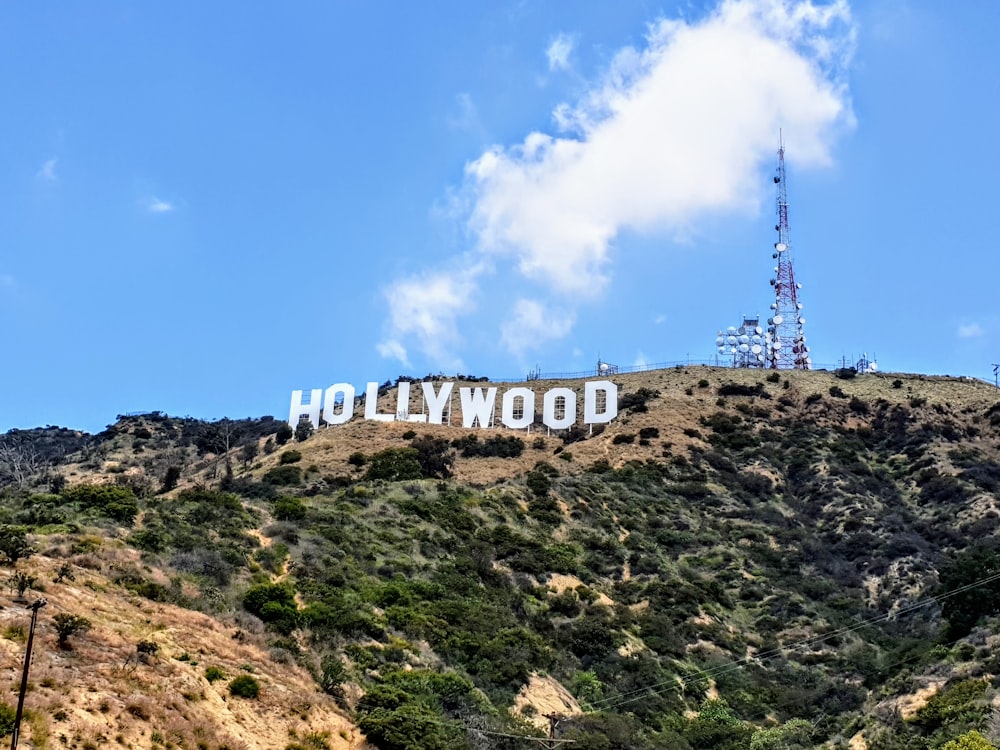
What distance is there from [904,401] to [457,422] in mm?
38925

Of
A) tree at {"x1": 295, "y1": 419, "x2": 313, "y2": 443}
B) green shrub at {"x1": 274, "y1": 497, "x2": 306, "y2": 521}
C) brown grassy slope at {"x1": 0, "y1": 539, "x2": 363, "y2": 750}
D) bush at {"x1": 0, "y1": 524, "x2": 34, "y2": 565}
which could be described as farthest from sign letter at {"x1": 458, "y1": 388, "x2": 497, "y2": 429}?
bush at {"x1": 0, "y1": 524, "x2": 34, "y2": 565}

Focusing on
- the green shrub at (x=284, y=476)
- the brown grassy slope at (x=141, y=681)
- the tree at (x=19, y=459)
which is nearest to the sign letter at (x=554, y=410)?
the green shrub at (x=284, y=476)

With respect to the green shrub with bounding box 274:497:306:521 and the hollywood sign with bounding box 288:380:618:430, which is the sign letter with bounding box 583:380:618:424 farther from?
the green shrub with bounding box 274:497:306:521

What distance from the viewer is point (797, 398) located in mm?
88625

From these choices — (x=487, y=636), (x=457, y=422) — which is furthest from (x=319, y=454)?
(x=487, y=636)

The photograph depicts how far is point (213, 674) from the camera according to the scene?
26.6 m

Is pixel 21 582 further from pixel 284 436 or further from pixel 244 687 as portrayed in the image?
pixel 284 436

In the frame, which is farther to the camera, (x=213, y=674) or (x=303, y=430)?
(x=303, y=430)

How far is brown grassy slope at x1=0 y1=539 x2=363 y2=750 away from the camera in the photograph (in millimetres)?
21688

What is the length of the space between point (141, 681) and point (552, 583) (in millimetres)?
28410

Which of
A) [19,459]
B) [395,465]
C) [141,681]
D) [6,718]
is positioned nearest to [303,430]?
[395,465]

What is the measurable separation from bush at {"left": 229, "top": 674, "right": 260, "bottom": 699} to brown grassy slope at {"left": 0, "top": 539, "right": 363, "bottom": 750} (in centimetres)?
18

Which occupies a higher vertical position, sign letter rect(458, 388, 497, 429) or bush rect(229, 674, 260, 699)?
sign letter rect(458, 388, 497, 429)

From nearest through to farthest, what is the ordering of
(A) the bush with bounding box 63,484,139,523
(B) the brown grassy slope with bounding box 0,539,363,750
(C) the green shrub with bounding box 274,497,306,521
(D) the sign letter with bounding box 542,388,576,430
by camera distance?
(B) the brown grassy slope with bounding box 0,539,363,750, (A) the bush with bounding box 63,484,139,523, (C) the green shrub with bounding box 274,497,306,521, (D) the sign letter with bounding box 542,388,576,430
